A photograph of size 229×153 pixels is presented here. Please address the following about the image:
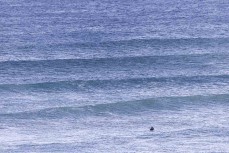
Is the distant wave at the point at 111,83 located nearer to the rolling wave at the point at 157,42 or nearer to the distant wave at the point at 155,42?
the rolling wave at the point at 157,42

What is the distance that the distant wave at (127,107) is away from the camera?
289ft

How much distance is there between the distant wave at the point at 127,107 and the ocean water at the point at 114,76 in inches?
4.2

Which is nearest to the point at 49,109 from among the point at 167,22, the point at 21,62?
the point at 21,62

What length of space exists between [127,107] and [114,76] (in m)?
9.98

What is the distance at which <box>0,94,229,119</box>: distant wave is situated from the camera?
3469 inches

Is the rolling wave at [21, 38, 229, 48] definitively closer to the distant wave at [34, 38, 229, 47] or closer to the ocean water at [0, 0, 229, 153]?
the distant wave at [34, 38, 229, 47]

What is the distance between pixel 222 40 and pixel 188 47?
5.74m

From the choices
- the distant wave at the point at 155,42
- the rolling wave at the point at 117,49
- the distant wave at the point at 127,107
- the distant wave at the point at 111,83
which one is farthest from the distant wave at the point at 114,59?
the distant wave at the point at 127,107

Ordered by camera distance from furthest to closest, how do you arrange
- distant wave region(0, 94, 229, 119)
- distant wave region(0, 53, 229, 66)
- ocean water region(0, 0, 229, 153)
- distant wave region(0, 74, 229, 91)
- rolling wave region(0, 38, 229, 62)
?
1. rolling wave region(0, 38, 229, 62)
2. distant wave region(0, 53, 229, 66)
3. distant wave region(0, 74, 229, 91)
4. distant wave region(0, 94, 229, 119)
5. ocean water region(0, 0, 229, 153)

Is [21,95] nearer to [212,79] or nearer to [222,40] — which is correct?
[212,79]

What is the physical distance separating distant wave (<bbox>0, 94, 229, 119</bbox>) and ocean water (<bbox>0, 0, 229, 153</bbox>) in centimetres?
11

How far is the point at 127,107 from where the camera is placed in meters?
90.8

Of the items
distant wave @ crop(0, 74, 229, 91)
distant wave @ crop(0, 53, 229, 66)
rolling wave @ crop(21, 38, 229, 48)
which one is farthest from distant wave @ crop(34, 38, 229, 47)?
distant wave @ crop(0, 74, 229, 91)

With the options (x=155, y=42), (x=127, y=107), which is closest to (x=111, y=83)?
(x=127, y=107)
